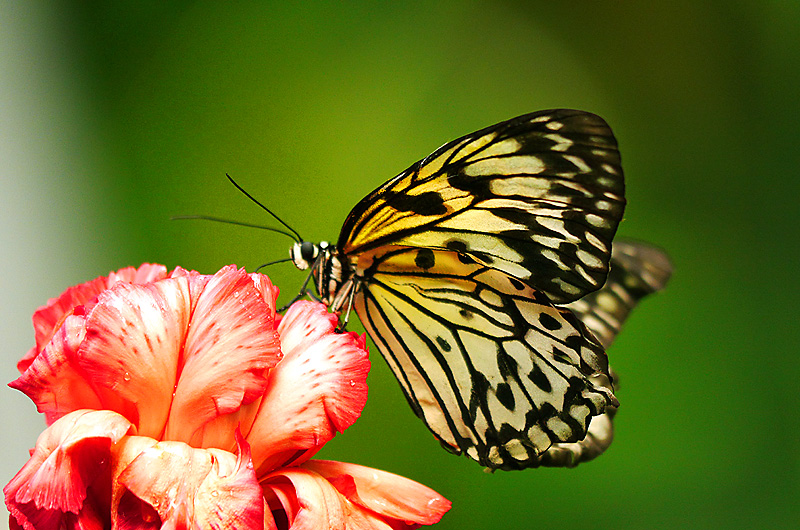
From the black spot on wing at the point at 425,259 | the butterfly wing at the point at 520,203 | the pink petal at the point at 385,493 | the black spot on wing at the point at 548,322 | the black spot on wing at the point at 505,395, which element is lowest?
the black spot on wing at the point at 505,395

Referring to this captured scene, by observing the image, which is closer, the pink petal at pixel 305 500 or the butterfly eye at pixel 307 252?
the pink petal at pixel 305 500

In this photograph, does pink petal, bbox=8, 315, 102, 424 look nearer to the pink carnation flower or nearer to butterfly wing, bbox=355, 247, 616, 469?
the pink carnation flower

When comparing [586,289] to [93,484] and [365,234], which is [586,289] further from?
[93,484]

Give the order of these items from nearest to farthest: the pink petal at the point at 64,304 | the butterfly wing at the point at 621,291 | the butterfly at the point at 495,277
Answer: the pink petal at the point at 64,304 → the butterfly at the point at 495,277 → the butterfly wing at the point at 621,291

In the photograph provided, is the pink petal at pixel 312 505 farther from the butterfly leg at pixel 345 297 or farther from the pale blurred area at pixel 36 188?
the pale blurred area at pixel 36 188

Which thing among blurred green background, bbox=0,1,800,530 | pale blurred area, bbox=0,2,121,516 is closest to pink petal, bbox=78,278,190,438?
blurred green background, bbox=0,1,800,530

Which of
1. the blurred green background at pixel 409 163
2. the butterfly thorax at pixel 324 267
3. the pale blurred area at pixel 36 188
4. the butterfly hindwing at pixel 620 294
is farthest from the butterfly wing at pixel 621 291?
the pale blurred area at pixel 36 188

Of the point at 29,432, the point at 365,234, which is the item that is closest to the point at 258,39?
the point at 29,432
